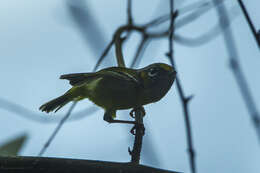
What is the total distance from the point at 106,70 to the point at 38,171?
1740 mm

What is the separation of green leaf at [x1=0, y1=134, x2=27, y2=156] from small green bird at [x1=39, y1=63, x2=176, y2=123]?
2.28 feet

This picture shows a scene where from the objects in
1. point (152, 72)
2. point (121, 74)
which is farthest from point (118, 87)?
point (152, 72)

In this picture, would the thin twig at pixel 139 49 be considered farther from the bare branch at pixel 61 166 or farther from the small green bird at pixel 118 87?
the bare branch at pixel 61 166

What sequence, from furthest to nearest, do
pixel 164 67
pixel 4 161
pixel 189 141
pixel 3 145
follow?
pixel 164 67, pixel 3 145, pixel 189 141, pixel 4 161

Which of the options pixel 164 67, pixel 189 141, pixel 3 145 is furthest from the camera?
pixel 164 67

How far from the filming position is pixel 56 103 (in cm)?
411

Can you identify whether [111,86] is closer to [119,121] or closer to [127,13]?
[119,121]

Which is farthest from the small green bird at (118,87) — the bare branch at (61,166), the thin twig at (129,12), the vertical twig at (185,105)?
the bare branch at (61,166)

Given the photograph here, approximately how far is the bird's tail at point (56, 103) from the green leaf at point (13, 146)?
710 millimetres

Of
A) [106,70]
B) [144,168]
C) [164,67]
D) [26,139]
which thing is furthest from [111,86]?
[144,168]

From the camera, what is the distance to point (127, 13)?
396 cm

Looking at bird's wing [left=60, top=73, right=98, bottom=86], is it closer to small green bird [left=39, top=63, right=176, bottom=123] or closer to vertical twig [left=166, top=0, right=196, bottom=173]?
small green bird [left=39, top=63, right=176, bottom=123]

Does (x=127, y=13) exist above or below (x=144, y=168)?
above

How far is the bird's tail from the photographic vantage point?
13.5 feet
